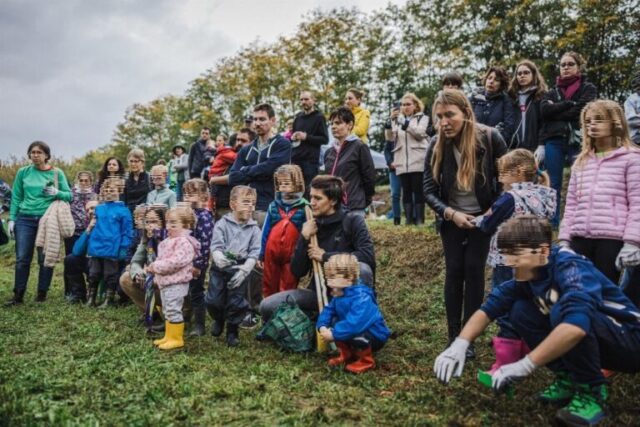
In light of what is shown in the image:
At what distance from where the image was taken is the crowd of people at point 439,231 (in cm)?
330

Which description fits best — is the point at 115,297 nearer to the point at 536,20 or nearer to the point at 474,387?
the point at 474,387

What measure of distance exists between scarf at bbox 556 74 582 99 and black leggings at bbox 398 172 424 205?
8.46 ft

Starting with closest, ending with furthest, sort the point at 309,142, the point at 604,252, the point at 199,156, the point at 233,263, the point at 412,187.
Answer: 1. the point at 604,252
2. the point at 233,263
3. the point at 309,142
4. the point at 412,187
5. the point at 199,156

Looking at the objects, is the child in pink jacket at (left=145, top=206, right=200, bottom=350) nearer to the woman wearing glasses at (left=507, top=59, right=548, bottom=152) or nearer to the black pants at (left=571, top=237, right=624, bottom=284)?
the black pants at (left=571, top=237, right=624, bottom=284)

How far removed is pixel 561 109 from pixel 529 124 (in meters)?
0.40

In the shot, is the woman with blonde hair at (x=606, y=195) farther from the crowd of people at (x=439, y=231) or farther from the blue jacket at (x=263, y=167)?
the blue jacket at (x=263, y=167)

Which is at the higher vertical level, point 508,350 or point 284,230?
point 284,230

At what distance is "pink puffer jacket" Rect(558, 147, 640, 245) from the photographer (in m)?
4.05

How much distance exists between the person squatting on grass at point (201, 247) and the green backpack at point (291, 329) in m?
0.99

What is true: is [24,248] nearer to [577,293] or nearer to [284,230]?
[284,230]

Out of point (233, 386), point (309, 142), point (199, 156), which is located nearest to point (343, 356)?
point (233, 386)

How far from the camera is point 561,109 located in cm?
689

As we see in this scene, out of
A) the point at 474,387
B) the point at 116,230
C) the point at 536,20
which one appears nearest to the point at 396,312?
the point at 474,387

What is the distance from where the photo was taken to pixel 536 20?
795 inches
